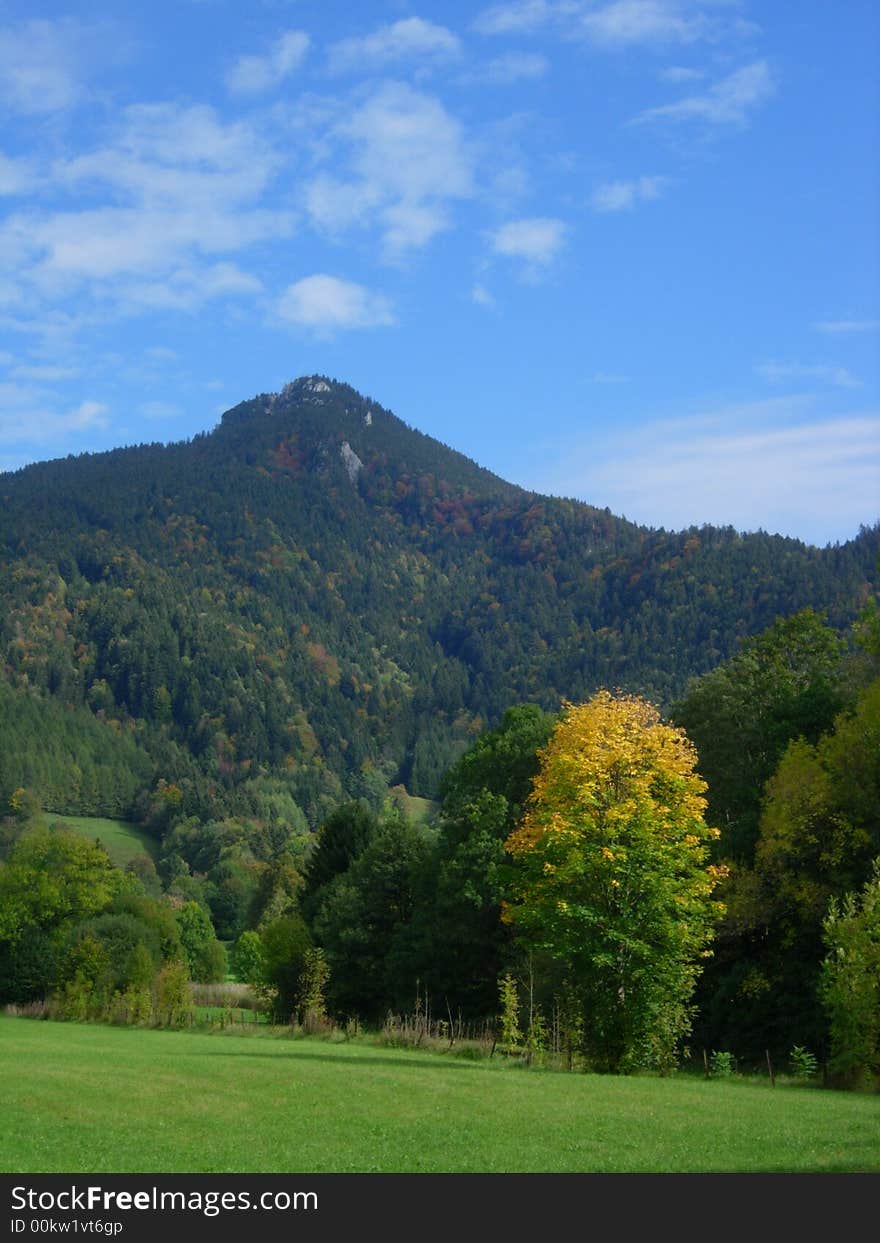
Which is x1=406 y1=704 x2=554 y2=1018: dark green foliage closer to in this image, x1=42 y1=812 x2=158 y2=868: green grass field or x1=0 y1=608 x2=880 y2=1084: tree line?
x1=0 y1=608 x2=880 y2=1084: tree line

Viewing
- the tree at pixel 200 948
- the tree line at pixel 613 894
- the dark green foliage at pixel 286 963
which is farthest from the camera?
the tree at pixel 200 948

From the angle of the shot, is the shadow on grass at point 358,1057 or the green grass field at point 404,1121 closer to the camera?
the green grass field at point 404,1121

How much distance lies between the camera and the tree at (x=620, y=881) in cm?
3316

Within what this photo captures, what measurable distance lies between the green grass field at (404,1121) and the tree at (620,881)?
2.00 m

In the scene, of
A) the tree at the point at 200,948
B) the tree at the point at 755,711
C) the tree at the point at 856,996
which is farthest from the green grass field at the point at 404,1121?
A: the tree at the point at 200,948

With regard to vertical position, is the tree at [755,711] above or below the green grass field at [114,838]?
above

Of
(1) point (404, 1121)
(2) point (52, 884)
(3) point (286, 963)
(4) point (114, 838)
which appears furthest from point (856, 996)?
(4) point (114, 838)

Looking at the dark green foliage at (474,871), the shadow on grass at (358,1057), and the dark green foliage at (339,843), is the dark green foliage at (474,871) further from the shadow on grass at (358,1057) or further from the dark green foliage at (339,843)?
the dark green foliage at (339,843)

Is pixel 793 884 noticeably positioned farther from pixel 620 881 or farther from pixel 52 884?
pixel 52 884

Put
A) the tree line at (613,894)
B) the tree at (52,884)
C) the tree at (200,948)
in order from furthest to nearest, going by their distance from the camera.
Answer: the tree at (200,948), the tree at (52,884), the tree line at (613,894)

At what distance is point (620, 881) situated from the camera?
3347cm

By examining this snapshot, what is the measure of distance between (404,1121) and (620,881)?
43.0 ft

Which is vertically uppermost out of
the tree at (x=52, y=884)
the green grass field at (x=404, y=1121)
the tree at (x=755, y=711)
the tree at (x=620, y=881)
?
the tree at (x=755, y=711)

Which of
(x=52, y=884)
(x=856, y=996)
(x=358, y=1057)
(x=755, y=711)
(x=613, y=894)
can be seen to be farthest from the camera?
(x=52, y=884)
